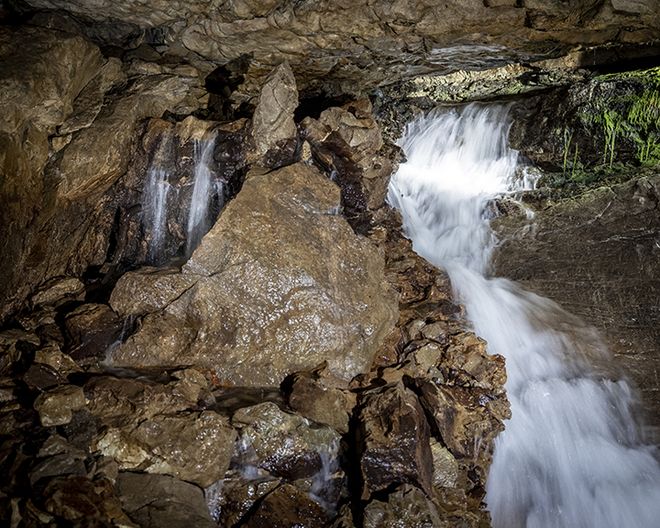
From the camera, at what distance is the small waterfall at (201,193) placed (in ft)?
21.7

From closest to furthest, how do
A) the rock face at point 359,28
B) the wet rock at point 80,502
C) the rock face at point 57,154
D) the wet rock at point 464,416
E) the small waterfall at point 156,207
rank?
the wet rock at point 80,502
the wet rock at point 464,416
the rock face at point 57,154
the small waterfall at point 156,207
the rock face at point 359,28

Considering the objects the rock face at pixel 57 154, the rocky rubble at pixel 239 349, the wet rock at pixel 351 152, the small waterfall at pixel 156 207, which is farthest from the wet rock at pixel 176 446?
the wet rock at pixel 351 152

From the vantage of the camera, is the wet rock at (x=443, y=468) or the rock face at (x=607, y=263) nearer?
the wet rock at (x=443, y=468)

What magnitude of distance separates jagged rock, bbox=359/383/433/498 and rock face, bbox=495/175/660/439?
354cm

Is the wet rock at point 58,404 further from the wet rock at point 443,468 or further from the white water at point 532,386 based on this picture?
the white water at point 532,386

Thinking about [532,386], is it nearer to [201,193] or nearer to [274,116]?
[274,116]

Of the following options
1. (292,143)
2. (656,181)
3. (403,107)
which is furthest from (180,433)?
(403,107)

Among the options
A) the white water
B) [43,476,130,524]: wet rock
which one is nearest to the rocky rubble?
[43,476,130,524]: wet rock

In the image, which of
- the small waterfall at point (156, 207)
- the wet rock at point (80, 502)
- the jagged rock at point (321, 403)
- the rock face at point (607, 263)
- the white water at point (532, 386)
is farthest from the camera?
the small waterfall at point (156, 207)

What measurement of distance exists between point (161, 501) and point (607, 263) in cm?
686

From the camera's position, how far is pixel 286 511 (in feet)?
12.9

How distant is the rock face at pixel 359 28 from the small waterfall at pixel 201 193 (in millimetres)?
2685

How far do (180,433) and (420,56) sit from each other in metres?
8.78

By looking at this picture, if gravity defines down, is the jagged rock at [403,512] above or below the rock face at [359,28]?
below
